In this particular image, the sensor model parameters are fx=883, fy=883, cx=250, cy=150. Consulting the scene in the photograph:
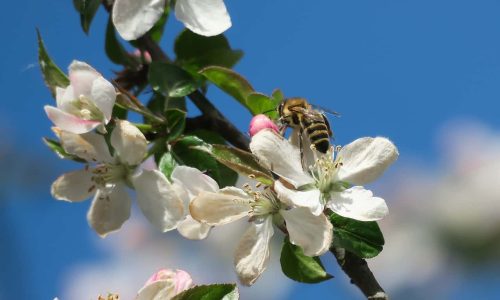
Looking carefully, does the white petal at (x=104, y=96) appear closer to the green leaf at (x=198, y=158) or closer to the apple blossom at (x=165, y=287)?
the green leaf at (x=198, y=158)

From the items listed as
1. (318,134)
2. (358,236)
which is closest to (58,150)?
(318,134)

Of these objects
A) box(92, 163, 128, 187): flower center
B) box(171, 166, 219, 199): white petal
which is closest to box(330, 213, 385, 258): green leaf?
box(171, 166, 219, 199): white petal

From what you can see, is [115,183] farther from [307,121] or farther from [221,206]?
[307,121]

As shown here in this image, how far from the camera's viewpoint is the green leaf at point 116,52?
2.03m

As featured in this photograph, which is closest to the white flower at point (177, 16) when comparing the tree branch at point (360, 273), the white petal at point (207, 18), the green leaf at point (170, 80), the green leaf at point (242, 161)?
the white petal at point (207, 18)

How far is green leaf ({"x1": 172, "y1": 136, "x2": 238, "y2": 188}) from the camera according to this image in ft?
5.29

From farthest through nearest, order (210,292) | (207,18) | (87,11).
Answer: (87,11), (207,18), (210,292)

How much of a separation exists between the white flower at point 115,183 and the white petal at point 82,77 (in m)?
0.08

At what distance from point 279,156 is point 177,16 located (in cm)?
45

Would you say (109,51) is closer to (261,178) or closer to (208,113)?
(208,113)

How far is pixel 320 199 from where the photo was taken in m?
1.48

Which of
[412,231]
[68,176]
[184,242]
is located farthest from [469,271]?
[68,176]

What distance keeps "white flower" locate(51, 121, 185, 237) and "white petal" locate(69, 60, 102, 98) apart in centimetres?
8

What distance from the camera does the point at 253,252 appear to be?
147 centimetres
